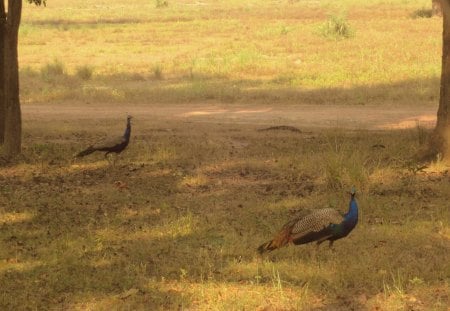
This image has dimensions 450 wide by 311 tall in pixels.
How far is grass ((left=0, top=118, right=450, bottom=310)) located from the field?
0.03 meters

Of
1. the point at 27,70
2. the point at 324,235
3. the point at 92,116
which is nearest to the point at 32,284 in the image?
the point at 324,235

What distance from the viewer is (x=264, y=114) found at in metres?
19.9

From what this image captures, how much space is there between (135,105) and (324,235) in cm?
1400

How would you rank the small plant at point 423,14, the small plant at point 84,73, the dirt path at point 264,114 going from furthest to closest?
the small plant at point 423,14
the small plant at point 84,73
the dirt path at point 264,114

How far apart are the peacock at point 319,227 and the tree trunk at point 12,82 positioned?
22.1ft

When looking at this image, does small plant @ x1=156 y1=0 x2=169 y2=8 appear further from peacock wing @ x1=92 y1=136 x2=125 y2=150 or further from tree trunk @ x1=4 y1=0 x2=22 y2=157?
peacock wing @ x1=92 y1=136 x2=125 y2=150

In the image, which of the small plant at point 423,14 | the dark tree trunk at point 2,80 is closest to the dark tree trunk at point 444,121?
the dark tree trunk at point 2,80

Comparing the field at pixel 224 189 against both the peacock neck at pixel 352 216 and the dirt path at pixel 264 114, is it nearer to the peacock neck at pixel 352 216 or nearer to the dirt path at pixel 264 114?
the dirt path at pixel 264 114

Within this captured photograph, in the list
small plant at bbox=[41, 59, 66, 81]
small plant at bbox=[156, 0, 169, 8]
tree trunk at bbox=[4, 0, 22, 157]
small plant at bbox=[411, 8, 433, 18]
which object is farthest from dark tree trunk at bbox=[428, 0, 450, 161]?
small plant at bbox=[156, 0, 169, 8]

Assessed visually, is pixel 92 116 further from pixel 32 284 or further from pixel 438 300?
pixel 438 300

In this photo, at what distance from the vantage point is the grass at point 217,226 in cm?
798

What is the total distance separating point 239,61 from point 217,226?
1907cm

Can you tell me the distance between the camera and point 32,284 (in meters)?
8.34

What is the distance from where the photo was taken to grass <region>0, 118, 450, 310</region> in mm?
7977
